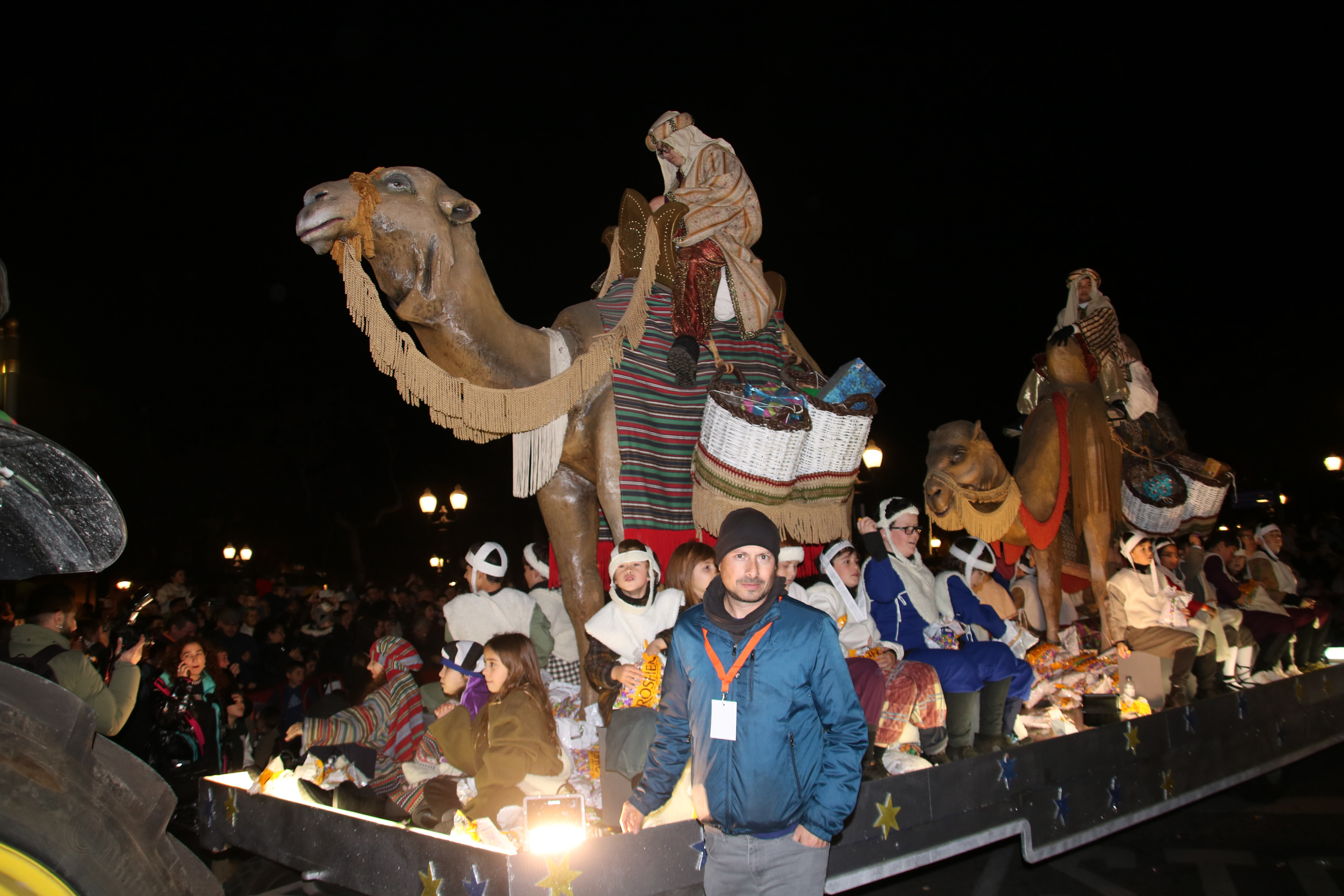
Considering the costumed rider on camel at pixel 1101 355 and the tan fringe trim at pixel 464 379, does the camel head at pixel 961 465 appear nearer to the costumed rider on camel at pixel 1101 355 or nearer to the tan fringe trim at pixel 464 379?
the costumed rider on camel at pixel 1101 355

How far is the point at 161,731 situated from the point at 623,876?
11.8 feet

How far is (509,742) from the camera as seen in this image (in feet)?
12.9

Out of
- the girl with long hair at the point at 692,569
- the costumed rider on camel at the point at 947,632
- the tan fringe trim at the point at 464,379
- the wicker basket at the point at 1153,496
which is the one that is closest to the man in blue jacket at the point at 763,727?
the girl with long hair at the point at 692,569

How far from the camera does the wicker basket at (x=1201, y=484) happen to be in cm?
785

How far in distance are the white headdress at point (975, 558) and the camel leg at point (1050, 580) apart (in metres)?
1.58

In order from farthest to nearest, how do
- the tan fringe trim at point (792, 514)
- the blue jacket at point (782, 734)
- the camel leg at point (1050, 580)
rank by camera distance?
the camel leg at point (1050, 580) → the tan fringe trim at point (792, 514) → the blue jacket at point (782, 734)

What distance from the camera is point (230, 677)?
7.13 metres

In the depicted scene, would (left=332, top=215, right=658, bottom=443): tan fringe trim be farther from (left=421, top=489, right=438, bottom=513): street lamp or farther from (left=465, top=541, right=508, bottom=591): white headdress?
(left=421, top=489, right=438, bottom=513): street lamp

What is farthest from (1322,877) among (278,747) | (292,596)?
(292,596)

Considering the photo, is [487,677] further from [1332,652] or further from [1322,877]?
[1332,652]

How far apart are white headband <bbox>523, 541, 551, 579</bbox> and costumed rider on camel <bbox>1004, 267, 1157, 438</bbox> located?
14.4 feet

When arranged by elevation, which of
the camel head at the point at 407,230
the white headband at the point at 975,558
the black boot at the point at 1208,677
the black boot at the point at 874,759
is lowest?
the black boot at the point at 874,759

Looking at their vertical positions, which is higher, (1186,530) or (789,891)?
(1186,530)

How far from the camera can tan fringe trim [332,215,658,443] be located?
394 cm
